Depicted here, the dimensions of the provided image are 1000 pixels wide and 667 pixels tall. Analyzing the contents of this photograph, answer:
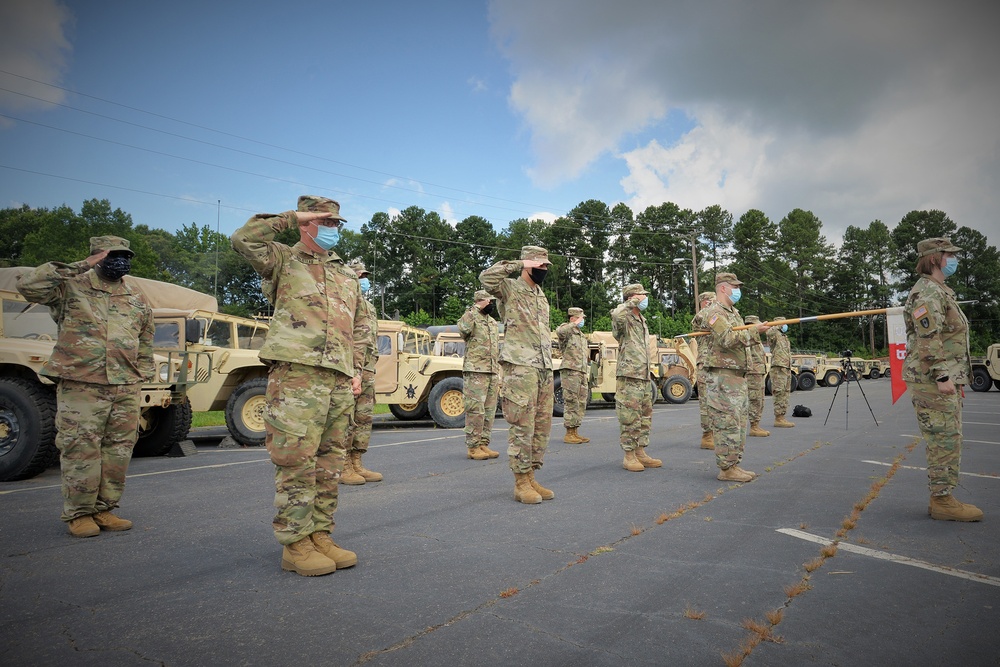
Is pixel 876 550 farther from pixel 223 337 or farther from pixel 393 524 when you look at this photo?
pixel 223 337

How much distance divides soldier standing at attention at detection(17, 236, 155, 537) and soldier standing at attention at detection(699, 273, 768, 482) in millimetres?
4848

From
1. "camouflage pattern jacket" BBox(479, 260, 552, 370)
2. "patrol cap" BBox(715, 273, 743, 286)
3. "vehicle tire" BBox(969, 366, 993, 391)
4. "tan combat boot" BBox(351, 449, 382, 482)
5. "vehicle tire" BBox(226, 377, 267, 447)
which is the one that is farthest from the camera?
"vehicle tire" BBox(969, 366, 993, 391)

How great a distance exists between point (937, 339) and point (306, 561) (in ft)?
14.4

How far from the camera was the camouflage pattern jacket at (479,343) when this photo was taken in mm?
7617

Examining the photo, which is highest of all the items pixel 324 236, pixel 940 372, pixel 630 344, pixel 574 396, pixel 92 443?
pixel 324 236

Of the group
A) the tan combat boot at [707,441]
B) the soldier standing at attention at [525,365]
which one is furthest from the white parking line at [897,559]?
the tan combat boot at [707,441]

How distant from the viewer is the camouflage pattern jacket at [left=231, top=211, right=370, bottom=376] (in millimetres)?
2996

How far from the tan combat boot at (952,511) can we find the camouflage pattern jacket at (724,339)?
1.85 meters

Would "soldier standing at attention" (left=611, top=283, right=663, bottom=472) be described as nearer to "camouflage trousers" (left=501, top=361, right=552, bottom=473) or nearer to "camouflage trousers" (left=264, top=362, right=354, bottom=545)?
"camouflage trousers" (left=501, top=361, right=552, bottom=473)

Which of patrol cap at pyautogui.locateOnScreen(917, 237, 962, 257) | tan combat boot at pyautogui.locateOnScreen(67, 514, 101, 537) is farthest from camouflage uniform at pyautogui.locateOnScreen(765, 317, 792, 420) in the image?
tan combat boot at pyautogui.locateOnScreen(67, 514, 101, 537)

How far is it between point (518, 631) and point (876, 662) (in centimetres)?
129

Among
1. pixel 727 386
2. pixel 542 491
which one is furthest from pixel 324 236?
pixel 727 386

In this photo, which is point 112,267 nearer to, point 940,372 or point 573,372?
point 940,372

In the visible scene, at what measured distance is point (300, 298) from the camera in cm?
315
